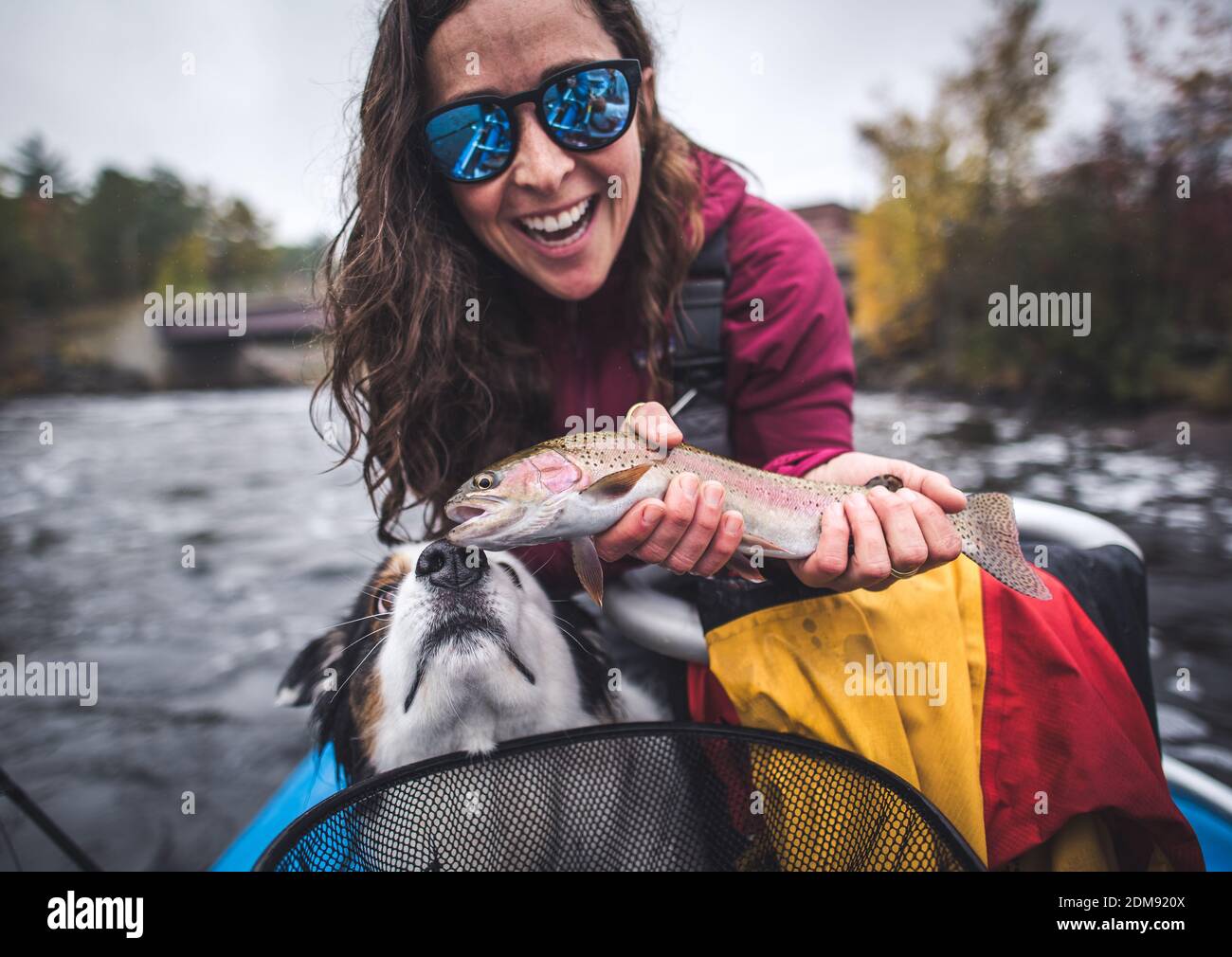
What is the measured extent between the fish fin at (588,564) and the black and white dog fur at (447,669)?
0.30 metres

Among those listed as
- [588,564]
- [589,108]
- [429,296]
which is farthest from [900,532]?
[429,296]

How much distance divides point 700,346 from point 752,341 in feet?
0.57

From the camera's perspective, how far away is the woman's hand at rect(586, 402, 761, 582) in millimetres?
1523

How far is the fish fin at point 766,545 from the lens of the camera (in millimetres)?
1661

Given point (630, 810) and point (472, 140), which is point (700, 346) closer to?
point (472, 140)

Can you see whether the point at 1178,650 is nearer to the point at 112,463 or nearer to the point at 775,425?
the point at 775,425

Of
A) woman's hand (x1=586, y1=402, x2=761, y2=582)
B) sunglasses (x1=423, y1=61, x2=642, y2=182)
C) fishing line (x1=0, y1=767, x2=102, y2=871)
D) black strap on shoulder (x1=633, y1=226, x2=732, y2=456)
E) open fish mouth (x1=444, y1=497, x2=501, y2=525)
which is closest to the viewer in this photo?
open fish mouth (x1=444, y1=497, x2=501, y2=525)

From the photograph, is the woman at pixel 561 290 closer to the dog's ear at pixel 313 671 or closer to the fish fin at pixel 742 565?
the fish fin at pixel 742 565

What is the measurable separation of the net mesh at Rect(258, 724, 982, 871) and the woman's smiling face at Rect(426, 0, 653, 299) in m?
1.36

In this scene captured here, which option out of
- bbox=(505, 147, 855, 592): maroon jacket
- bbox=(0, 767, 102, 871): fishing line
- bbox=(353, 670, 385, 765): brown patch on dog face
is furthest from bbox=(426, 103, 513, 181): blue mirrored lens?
bbox=(0, 767, 102, 871): fishing line

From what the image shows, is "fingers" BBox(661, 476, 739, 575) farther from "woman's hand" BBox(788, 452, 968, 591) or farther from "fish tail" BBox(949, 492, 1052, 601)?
"fish tail" BBox(949, 492, 1052, 601)

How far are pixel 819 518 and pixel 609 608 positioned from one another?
768 mm

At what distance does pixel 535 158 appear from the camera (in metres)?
1.77
